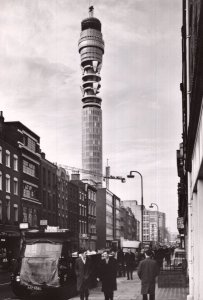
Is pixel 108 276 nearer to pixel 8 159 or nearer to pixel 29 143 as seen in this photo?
pixel 8 159

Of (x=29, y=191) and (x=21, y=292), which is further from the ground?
(x=29, y=191)

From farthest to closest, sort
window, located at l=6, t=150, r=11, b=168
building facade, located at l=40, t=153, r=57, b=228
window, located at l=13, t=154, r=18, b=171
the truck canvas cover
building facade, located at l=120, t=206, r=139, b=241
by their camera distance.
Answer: building facade, located at l=120, t=206, r=139, b=241 < building facade, located at l=40, t=153, r=57, b=228 < window, located at l=13, t=154, r=18, b=171 < window, located at l=6, t=150, r=11, b=168 < the truck canvas cover

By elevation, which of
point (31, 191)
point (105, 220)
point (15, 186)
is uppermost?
point (15, 186)

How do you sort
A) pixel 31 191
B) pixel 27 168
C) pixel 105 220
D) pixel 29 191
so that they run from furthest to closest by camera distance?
pixel 105 220, pixel 31 191, pixel 29 191, pixel 27 168

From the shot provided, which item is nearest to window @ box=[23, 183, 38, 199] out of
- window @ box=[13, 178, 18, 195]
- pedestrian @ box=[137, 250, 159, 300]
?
window @ box=[13, 178, 18, 195]

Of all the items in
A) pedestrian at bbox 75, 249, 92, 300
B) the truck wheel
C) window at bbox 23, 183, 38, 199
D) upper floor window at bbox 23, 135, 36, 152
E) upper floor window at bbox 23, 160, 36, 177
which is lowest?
the truck wheel

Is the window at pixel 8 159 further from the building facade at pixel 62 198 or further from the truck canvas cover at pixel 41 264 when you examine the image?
the truck canvas cover at pixel 41 264

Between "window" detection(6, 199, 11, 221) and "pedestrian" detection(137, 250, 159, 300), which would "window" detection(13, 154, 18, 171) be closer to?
"window" detection(6, 199, 11, 221)

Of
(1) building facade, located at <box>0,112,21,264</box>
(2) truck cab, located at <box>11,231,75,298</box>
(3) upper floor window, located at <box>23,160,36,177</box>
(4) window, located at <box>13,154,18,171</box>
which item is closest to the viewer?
(2) truck cab, located at <box>11,231,75,298</box>

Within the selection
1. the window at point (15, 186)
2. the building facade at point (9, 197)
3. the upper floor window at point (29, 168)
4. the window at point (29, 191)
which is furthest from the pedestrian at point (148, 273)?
the upper floor window at point (29, 168)

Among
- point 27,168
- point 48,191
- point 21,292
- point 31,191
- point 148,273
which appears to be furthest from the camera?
point 48,191

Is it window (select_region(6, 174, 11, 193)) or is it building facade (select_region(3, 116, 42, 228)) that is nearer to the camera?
window (select_region(6, 174, 11, 193))

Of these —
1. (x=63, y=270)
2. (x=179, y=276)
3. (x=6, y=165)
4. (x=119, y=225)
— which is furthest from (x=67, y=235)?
(x=119, y=225)

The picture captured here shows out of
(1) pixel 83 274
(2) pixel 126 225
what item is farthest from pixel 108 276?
(2) pixel 126 225
